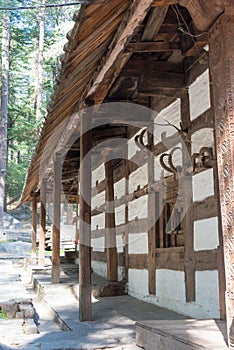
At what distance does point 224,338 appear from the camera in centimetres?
255

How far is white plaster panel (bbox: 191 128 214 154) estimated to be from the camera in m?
4.12

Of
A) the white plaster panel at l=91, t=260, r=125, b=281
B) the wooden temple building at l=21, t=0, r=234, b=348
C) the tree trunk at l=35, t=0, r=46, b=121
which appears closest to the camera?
the wooden temple building at l=21, t=0, r=234, b=348

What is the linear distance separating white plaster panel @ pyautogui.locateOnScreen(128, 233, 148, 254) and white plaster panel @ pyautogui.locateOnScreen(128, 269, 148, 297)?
0.30 metres

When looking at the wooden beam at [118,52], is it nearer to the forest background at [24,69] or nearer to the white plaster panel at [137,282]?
the white plaster panel at [137,282]

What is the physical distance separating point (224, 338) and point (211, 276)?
1502mm

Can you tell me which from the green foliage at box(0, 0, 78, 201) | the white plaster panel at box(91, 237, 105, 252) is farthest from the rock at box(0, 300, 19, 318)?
the green foliage at box(0, 0, 78, 201)

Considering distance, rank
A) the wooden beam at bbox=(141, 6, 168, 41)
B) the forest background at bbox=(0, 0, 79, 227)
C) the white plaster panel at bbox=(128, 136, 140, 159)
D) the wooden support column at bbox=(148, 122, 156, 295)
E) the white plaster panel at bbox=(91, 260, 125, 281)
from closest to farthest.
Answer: the wooden beam at bbox=(141, 6, 168, 41)
the wooden support column at bbox=(148, 122, 156, 295)
the white plaster panel at bbox=(128, 136, 140, 159)
the white plaster panel at bbox=(91, 260, 125, 281)
the forest background at bbox=(0, 0, 79, 227)

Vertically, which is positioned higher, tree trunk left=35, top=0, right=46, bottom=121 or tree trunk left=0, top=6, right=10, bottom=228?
tree trunk left=35, top=0, right=46, bottom=121

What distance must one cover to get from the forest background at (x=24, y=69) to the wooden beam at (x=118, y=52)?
17101mm

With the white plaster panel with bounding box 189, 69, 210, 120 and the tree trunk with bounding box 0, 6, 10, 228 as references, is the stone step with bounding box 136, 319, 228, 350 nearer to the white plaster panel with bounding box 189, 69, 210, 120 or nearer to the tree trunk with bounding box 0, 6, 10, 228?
the white plaster panel with bounding box 189, 69, 210, 120

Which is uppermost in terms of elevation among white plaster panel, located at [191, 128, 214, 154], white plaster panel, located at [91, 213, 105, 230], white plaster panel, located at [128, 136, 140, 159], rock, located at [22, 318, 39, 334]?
white plaster panel, located at [128, 136, 140, 159]

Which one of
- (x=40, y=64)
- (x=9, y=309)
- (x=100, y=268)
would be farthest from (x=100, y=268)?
(x=40, y=64)

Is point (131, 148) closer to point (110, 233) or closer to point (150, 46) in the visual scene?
point (110, 233)

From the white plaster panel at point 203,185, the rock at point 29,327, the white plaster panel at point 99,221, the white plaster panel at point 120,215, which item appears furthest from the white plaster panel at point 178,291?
the white plaster panel at point 99,221
